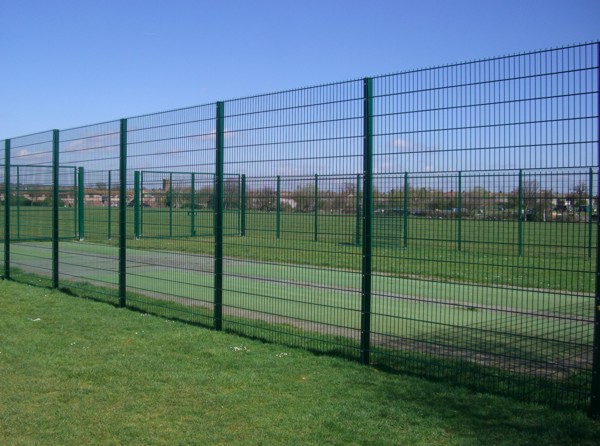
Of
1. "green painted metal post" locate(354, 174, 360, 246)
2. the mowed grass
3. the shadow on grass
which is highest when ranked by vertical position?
"green painted metal post" locate(354, 174, 360, 246)

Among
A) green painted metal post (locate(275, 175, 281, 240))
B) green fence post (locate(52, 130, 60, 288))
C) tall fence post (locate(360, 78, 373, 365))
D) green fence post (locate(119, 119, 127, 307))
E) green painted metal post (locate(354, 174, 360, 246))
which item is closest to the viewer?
tall fence post (locate(360, 78, 373, 365))

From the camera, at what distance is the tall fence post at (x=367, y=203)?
6.68 metres

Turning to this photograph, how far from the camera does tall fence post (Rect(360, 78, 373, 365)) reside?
263 inches

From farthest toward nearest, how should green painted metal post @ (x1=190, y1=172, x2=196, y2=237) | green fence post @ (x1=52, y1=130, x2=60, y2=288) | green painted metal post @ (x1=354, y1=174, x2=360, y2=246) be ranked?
green fence post @ (x1=52, y1=130, x2=60, y2=288), green painted metal post @ (x1=190, y1=172, x2=196, y2=237), green painted metal post @ (x1=354, y1=174, x2=360, y2=246)

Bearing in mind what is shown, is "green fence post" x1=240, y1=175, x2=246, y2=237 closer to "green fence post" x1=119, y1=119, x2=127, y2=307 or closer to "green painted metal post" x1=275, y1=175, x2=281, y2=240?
"green painted metal post" x1=275, y1=175, x2=281, y2=240

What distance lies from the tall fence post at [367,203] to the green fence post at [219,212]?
2.33 m

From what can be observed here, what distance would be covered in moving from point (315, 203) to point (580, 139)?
3112 millimetres

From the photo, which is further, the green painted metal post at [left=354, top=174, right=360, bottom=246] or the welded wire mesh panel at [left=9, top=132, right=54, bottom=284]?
the welded wire mesh panel at [left=9, top=132, right=54, bottom=284]

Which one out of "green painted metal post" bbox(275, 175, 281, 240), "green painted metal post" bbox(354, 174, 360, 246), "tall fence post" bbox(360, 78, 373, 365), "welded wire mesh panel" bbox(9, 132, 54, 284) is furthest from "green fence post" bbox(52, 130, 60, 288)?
"tall fence post" bbox(360, 78, 373, 365)

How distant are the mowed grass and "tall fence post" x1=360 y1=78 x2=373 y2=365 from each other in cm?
39

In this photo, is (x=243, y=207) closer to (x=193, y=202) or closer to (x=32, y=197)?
(x=193, y=202)

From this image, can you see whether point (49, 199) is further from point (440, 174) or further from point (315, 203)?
point (440, 174)

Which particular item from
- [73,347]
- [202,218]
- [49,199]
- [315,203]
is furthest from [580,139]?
[49,199]

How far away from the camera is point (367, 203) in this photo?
677 centimetres
